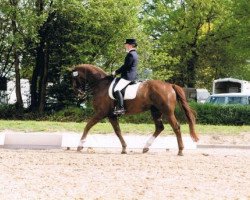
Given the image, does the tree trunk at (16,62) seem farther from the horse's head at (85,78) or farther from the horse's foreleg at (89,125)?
the horse's foreleg at (89,125)

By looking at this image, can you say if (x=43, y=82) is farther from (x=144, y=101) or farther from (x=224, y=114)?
(x=144, y=101)

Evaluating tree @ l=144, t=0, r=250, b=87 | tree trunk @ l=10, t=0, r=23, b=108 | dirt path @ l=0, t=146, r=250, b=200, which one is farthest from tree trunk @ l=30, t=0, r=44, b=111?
dirt path @ l=0, t=146, r=250, b=200

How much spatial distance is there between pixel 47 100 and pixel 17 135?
694 inches

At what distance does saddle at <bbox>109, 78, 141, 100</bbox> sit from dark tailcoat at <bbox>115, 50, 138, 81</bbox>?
0.57 feet

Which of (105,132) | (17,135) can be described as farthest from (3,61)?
(17,135)

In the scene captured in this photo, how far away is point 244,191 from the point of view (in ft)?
29.1

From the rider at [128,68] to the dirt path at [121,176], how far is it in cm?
152

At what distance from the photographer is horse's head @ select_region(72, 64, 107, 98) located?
1534 cm

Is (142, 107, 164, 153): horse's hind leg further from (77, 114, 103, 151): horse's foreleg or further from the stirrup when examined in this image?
(77, 114, 103, 151): horse's foreleg

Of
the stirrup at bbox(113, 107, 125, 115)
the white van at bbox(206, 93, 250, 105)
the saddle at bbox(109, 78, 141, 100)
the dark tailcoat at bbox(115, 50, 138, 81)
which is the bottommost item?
the white van at bbox(206, 93, 250, 105)

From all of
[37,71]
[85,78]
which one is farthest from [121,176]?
[37,71]

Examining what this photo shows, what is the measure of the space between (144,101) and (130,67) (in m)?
0.94

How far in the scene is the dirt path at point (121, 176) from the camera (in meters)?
8.40

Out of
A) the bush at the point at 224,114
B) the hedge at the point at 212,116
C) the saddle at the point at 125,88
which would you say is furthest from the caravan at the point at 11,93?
the saddle at the point at 125,88
